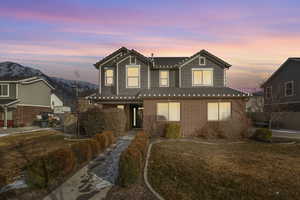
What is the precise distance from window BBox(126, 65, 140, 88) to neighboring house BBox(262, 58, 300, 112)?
1715cm

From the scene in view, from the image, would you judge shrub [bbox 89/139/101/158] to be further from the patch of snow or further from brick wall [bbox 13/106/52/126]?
brick wall [bbox 13/106/52/126]

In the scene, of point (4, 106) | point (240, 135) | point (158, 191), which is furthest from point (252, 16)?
point (4, 106)

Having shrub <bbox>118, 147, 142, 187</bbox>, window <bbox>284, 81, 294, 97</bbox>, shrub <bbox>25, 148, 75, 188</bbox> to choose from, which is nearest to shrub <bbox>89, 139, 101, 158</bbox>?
shrub <bbox>25, 148, 75, 188</bbox>

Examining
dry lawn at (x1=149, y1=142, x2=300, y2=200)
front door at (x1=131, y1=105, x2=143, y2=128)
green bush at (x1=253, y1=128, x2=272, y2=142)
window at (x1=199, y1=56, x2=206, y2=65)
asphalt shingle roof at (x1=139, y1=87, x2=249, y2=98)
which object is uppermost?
window at (x1=199, y1=56, x2=206, y2=65)

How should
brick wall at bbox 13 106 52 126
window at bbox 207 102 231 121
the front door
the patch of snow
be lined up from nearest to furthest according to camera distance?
1. the patch of snow
2. window at bbox 207 102 231 121
3. the front door
4. brick wall at bbox 13 106 52 126

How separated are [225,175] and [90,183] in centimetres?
426

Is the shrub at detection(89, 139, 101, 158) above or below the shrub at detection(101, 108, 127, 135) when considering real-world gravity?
below

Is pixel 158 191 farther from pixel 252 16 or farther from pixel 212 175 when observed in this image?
pixel 252 16

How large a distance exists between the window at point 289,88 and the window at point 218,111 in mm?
14333

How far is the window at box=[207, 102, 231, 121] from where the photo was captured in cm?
1773

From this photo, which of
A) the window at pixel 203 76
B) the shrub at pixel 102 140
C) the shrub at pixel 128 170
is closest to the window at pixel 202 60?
the window at pixel 203 76

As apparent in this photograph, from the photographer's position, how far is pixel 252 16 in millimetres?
15594

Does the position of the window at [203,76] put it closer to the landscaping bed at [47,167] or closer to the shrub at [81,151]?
the landscaping bed at [47,167]

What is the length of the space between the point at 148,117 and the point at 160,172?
997cm
